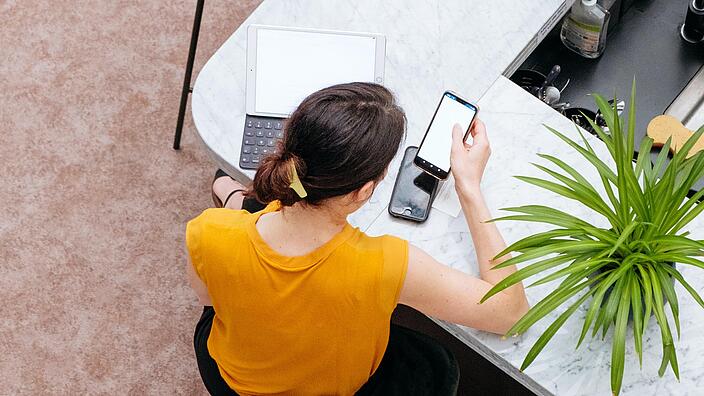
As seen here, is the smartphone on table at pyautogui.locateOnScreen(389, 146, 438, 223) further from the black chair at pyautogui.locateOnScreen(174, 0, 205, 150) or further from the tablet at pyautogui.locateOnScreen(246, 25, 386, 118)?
the black chair at pyautogui.locateOnScreen(174, 0, 205, 150)

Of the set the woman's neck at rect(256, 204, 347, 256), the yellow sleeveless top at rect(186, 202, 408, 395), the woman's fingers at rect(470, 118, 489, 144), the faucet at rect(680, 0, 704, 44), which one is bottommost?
the yellow sleeveless top at rect(186, 202, 408, 395)

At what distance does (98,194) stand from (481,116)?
1336mm

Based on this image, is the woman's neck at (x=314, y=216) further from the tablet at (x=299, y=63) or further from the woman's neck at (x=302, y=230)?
the tablet at (x=299, y=63)

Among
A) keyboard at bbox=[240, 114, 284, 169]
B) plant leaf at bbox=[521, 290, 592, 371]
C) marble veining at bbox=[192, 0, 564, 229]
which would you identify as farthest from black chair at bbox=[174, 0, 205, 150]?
plant leaf at bbox=[521, 290, 592, 371]

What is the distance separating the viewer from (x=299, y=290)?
1.56 m

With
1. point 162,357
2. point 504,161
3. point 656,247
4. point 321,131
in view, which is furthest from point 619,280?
point 162,357

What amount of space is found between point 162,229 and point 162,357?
1.22 feet

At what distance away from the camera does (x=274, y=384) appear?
68.9 inches

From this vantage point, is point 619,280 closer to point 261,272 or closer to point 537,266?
point 537,266

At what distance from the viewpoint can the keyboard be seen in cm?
186

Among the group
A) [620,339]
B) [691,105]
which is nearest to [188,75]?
[691,105]

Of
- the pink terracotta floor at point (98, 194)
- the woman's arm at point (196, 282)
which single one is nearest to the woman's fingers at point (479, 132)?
the woman's arm at point (196, 282)

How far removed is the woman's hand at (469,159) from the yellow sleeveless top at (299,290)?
0.22 m

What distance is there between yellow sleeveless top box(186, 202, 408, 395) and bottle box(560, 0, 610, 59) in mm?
774
